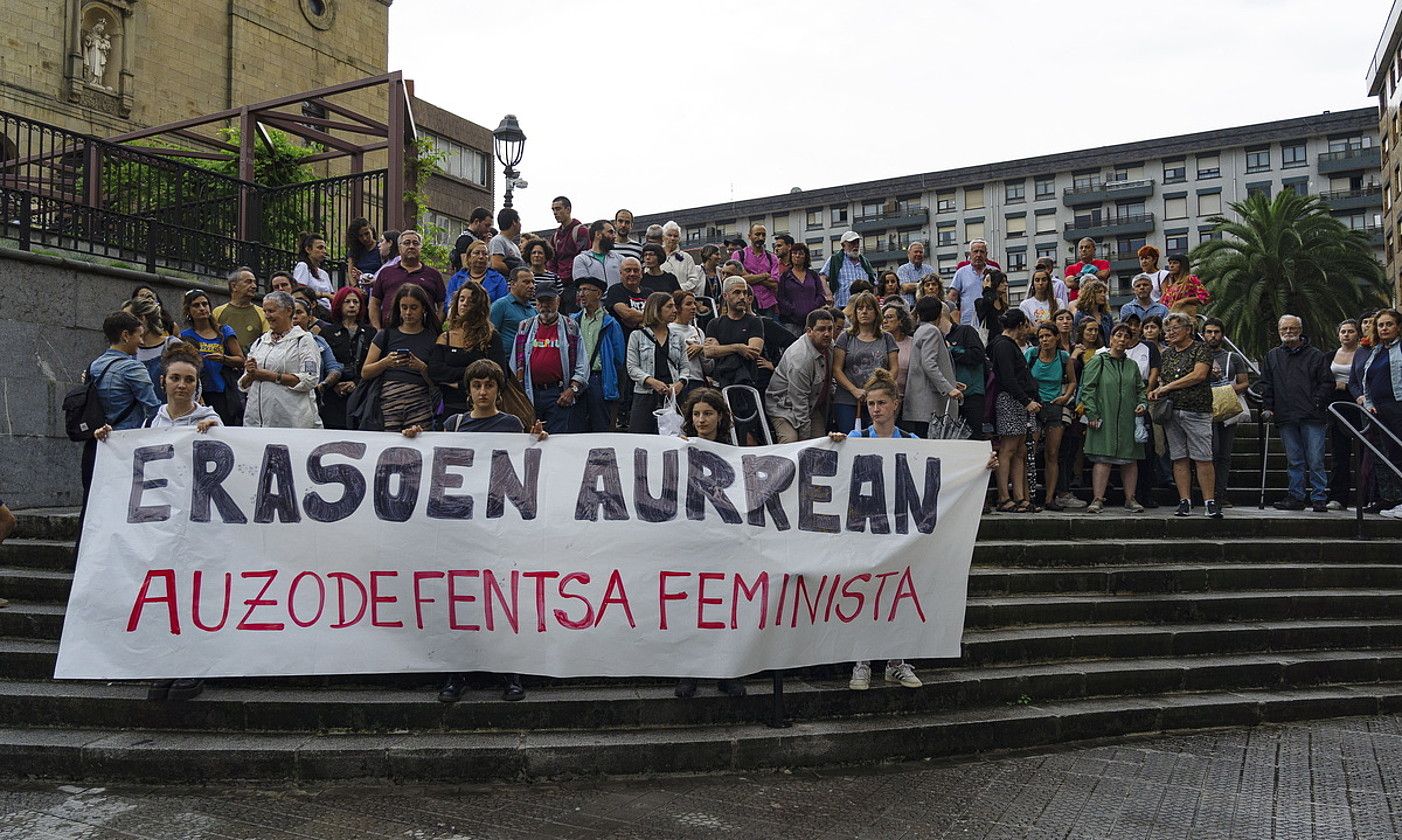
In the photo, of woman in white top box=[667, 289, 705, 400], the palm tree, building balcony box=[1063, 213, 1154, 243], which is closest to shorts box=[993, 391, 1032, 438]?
woman in white top box=[667, 289, 705, 400]

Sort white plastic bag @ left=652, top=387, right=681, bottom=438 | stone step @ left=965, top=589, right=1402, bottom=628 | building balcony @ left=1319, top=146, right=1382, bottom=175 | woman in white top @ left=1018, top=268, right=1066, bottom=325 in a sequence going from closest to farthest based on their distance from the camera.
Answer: stone step @ left=965, top=589, right=1402, bottom=628
white plastic bag @ left=652, top=387, right=681, bottom=438
woman in white top @ left=1018, top=268, right=1066, bottom=325
building balcony @ left=1319, top=146, right=1382, bottom=175

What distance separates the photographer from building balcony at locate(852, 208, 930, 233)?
301 ft

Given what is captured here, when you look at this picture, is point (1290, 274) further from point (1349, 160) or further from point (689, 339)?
point (1349, 160)

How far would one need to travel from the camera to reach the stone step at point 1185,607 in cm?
716

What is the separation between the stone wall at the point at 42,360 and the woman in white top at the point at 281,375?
344 cm

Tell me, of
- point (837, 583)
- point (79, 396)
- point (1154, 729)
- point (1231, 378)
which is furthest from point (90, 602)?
point (1231, 378)

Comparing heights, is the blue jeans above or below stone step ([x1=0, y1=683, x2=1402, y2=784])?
above

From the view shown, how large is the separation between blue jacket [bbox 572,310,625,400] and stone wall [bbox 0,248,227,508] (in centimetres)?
517

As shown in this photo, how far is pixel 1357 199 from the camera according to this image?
75.1m

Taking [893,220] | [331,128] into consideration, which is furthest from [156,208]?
[893,220]

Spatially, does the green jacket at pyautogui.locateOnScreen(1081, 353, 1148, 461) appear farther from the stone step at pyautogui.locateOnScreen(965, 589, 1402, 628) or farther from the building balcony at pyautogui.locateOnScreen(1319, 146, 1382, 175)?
the building balcony at pyautogui.locateOnScreen(1319, 146, 1382, 175)

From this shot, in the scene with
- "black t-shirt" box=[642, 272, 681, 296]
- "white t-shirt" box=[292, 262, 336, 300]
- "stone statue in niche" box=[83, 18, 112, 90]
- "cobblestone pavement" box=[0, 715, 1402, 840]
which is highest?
"stone statue in niche" box=[83, 18, 112, 90]

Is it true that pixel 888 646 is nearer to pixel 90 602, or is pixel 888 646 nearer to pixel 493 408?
pixel 493 408

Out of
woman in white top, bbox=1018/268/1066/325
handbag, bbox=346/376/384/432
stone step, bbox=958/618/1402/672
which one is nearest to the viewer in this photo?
stone step, bbox=958/618/1402/672
